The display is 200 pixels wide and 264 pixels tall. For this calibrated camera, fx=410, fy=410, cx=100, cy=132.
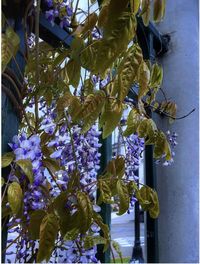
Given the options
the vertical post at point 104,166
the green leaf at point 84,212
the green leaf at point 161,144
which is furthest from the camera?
the vertical post at point 104,166

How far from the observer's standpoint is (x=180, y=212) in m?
2.16

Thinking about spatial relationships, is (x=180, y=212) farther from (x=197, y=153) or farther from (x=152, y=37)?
(x=152, y=37)

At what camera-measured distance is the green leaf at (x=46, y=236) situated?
750mm

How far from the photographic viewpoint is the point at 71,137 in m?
0.94

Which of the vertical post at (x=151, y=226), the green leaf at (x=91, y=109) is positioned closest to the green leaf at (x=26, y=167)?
the green leaf at (x=91, y=109)

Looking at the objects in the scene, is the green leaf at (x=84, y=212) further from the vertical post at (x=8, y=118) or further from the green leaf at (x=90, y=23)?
the green leaf at (x=90, y=23)

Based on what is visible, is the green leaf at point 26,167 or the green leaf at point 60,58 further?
the green leaf at point 60,58

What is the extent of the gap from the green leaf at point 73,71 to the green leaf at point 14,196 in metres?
0.30

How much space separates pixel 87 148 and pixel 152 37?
4.39 feet

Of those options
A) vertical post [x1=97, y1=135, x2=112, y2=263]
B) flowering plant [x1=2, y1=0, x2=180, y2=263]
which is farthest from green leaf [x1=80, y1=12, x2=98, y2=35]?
vertical post [x1=97, y1=135, x2=112, y2=263]

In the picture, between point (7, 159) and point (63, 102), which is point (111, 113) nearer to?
point (63, 102)

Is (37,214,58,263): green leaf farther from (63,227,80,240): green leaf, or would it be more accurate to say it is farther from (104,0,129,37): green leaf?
(104,0,129,37): green leaf

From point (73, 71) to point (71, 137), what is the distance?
0.15 m

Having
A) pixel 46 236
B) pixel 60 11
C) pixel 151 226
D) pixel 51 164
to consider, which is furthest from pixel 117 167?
pixel 151 226
